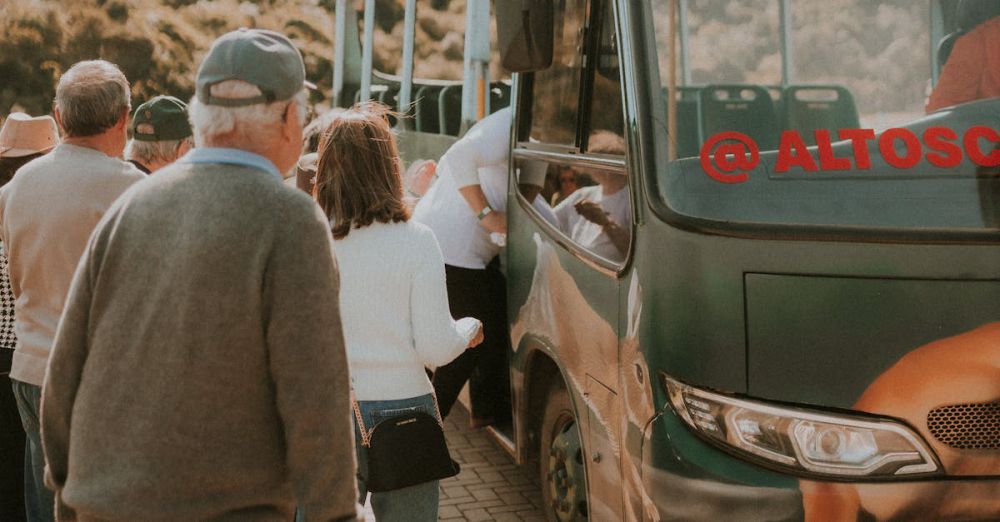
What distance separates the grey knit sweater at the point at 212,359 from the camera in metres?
2.28

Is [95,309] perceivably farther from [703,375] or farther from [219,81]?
[703,375]

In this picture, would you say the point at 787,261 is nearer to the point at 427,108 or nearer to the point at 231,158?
the point at 231,158

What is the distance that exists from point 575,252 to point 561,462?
2.93ft

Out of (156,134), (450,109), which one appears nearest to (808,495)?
(156,134)

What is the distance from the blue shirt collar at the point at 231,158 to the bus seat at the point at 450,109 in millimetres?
4639

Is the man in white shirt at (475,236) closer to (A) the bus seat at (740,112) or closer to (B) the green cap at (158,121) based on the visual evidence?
(B) the green cap at (158,121)

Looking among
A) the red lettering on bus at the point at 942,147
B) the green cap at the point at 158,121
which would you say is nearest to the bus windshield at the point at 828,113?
the red lettering on bus at the point at 942,147

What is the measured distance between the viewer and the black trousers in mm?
5500

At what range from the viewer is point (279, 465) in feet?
7.82

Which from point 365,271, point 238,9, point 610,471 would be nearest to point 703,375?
point 610,471

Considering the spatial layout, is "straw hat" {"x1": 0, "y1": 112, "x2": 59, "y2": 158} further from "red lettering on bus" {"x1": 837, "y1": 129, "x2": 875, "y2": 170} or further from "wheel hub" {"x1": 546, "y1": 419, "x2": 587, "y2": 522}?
"red lettering on bus" {"x1": 837, "y1": 129, "x2": 875, "y2": 170}

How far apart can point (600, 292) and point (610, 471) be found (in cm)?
57

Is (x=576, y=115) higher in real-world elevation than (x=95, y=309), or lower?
higher

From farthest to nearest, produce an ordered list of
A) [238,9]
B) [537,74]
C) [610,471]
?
[238,9] → [537,74] → [610,471]
